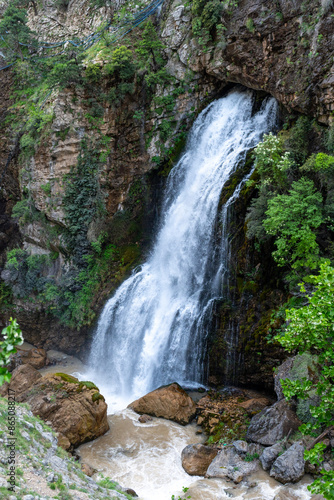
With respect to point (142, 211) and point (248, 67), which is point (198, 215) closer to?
point (142, 211)

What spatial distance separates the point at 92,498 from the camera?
5.85 m

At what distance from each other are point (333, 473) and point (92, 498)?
156 inches

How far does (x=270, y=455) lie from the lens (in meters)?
8.16

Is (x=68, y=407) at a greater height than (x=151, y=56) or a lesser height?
lesser

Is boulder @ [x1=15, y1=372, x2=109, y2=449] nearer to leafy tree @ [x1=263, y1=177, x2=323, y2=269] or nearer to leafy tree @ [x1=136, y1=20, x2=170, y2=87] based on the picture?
leafy tree @ [x1=263, y1=177, x2=323, y2=269]

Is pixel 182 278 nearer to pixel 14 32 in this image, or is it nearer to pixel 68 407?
pixel 68 407

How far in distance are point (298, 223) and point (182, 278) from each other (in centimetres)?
595

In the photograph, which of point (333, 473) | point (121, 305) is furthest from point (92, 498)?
point (121, 305)

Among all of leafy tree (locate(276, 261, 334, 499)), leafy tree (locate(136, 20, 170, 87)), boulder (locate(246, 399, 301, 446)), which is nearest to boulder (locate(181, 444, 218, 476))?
boulder (locate(246, 399, 301, 446))

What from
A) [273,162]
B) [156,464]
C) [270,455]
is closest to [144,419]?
[156,464]

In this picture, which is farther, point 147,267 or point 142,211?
point 142,211

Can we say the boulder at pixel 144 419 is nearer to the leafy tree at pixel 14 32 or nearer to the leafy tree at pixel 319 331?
the leafy tree at pixel 319 331

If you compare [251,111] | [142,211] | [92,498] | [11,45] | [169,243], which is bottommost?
[92,498]

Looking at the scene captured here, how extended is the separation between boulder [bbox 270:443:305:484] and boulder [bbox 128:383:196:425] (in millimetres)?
3635
